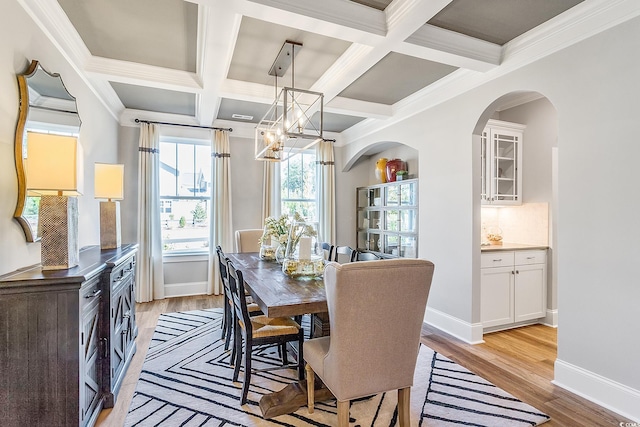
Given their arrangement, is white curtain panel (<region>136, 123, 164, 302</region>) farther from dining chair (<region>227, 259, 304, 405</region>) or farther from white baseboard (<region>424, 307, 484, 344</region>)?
white baseboard (<region>424, 307, 484, 344</region>)

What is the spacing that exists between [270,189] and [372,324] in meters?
3.93

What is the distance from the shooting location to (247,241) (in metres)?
4.15

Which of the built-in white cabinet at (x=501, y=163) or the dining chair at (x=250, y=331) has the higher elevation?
the built-in white cabinet at (x=501, y=163)

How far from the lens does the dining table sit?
180cm

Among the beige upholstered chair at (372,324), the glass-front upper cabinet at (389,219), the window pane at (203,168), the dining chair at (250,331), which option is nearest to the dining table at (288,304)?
the dining chair at (250,331)

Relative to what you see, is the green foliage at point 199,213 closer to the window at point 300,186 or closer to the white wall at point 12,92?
the window at point 300,186

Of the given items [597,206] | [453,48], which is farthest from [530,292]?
[453,48]

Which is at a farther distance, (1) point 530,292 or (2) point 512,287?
(1) point 530,292

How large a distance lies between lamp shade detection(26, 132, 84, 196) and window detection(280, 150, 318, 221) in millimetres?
3804

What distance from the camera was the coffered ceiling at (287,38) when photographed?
7.11 feet

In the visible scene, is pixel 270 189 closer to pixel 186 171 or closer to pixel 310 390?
pixel 186 171

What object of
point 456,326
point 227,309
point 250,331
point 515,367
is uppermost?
point 250,331

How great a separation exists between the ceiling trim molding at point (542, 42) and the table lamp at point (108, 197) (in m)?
3.38

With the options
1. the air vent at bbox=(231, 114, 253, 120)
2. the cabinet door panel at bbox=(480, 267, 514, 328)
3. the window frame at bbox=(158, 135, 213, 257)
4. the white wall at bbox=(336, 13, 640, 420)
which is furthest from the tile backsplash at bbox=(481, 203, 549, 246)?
the window frame at bbox=(158, 135, 213, 257)
